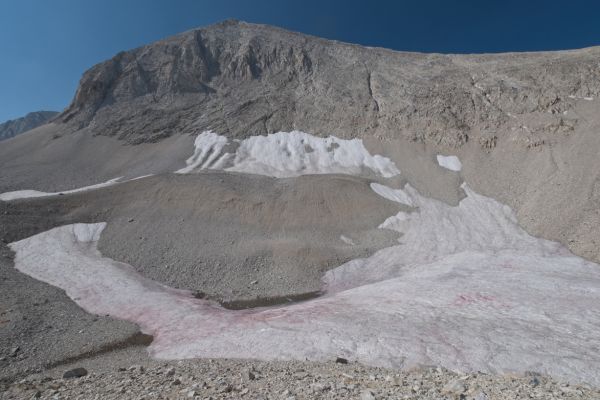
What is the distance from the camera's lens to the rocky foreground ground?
6.23 m

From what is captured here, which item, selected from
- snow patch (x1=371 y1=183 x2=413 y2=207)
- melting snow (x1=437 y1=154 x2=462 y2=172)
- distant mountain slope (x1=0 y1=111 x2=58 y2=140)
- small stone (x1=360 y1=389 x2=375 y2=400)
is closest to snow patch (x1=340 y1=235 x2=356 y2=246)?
snow patch (x1=371 y1=183 x2=413 y2=207)

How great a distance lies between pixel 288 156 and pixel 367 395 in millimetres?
37413

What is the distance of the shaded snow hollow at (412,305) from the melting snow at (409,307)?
6cm

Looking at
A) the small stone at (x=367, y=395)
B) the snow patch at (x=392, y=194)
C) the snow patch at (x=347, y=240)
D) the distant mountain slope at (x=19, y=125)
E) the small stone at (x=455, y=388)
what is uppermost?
the distant mountain slope at (x=19, y=125)

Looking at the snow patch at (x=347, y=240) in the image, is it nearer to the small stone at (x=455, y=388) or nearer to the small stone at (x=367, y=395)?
the small stone at (x=455, y=388)

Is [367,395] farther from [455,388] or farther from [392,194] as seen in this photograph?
[392,194]

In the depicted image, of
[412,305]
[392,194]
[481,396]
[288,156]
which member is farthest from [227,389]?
[288,156]

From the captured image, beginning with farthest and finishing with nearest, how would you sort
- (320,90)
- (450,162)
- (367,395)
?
(320,90), (450,162), (367,395)

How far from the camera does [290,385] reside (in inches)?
285

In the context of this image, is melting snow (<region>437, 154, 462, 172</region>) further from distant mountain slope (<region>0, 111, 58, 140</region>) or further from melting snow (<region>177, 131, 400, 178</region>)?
distant mountain slope (<region>0, 111, 58, 140</region>)

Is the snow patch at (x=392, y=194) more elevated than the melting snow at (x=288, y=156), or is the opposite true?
the melting snow at (x=288, y=156)

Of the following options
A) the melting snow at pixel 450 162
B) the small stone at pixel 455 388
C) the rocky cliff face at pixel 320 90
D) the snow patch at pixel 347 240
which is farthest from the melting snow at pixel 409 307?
the rocky cliff face at pixel 320 90

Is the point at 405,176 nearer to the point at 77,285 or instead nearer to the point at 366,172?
the point at 366,172

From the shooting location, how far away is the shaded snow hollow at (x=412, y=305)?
34.6 feet
